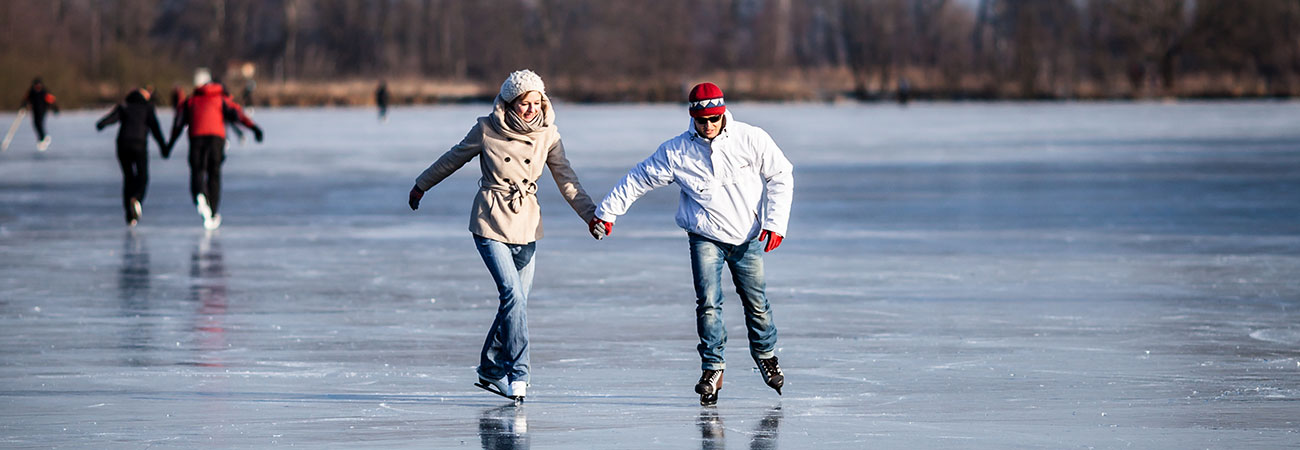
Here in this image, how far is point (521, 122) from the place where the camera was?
685 cm

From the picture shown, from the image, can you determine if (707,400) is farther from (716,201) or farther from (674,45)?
(674,45)

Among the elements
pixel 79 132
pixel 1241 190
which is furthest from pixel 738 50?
pixel 1241 190

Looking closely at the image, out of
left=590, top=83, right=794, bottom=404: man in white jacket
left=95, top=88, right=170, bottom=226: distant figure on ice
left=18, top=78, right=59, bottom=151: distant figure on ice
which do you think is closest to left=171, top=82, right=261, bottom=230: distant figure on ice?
left=95, top=88, right=170, bottom=226: distant figure on ice

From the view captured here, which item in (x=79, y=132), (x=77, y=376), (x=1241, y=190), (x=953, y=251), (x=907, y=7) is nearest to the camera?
(x=77, y=376)

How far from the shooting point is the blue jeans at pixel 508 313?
22.7 feet

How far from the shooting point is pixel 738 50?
128m

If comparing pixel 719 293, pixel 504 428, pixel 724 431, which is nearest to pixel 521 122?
pixel 719 293

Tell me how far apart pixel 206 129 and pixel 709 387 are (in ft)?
31.7

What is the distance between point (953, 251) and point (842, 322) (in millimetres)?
4157

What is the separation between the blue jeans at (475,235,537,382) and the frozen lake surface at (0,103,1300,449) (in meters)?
0.15

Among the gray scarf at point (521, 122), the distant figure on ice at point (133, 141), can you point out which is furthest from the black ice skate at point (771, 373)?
the distant figure on ice at point (133, 141)

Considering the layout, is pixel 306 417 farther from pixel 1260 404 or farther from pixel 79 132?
pixel 79 132

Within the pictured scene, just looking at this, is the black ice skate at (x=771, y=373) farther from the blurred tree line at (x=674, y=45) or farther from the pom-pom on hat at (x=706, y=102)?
the blurred tree line at (x=674, y=45)

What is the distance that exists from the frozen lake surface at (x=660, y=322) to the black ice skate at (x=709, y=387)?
55 millimetres
